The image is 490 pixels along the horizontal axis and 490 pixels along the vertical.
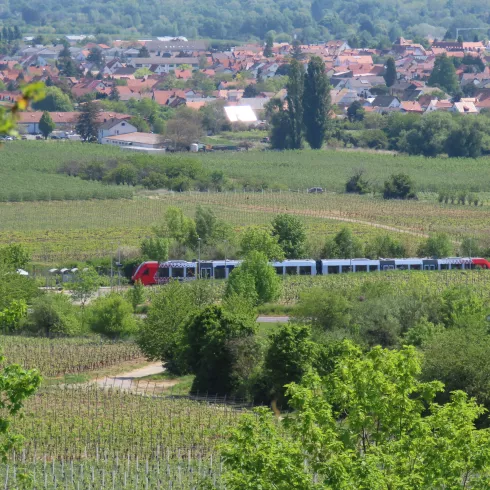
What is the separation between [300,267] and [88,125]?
148 ft

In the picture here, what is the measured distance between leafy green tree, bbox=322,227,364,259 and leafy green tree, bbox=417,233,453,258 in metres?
2.25

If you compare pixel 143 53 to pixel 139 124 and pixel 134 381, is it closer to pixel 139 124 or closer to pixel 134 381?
pixel 139 124

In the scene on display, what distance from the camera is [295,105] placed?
280 feet

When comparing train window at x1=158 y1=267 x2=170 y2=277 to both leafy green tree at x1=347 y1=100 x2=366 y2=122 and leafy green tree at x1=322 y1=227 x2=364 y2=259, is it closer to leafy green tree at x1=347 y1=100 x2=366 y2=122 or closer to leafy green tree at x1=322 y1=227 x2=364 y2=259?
leafy green tree at x1=322 y1=227 x2=364 y2=259

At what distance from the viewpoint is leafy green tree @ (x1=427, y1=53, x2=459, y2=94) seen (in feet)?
393

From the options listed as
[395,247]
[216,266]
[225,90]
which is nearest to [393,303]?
[216,266]

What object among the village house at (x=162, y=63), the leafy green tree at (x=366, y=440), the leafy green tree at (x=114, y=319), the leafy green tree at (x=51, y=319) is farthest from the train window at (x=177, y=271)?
the village house at (x=162, y=63)

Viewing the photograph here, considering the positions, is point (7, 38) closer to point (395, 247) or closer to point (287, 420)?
point (395, 247)

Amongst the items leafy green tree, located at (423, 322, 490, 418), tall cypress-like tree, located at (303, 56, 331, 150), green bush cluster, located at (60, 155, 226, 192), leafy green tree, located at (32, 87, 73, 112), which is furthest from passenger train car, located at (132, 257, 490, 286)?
leafy green tree, located at (32, 87, 73, 112)

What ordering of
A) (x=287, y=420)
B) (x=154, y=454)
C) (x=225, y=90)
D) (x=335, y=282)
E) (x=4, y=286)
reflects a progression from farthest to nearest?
(x=225, y=90), (x=335, y=282), (x=4, y=286), (x=154, y=454), (x=287, y=420)

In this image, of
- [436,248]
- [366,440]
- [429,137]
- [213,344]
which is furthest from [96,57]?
[366,440]

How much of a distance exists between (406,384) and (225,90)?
103921 millimetres

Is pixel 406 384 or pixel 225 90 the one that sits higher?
pixel 406 384

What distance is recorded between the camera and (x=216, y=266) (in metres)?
46.2
